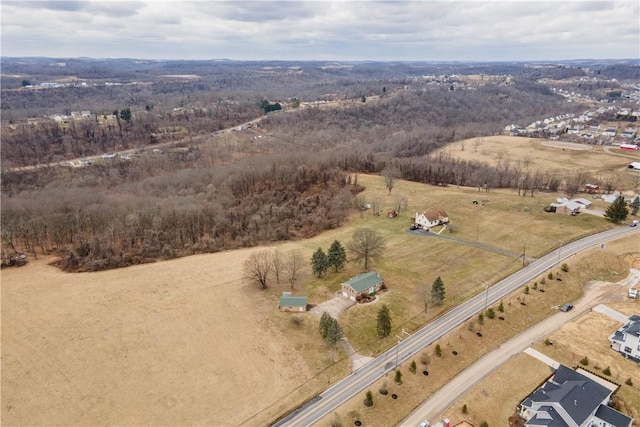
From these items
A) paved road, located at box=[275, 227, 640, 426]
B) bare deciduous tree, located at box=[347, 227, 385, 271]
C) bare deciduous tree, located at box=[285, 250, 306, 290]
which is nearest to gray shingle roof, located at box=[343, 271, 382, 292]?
bare deciduous tree, located at box=[347, 227, 385, 271]

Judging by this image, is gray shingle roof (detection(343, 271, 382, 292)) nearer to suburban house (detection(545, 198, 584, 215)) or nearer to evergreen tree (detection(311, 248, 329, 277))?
evergreen tree (detection(311, 248, 329, 277))

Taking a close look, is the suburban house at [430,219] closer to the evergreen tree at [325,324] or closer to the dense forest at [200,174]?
the dense forest at [200,174]

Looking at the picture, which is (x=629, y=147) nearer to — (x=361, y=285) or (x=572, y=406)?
(x=361, y=285)

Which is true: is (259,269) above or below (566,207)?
below

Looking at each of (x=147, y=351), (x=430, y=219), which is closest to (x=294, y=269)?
(x=147, y=351)

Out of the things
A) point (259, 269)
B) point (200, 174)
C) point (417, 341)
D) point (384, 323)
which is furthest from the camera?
point (200, 174)

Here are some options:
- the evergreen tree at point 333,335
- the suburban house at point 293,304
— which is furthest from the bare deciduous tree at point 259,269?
the evergreen tree at point 333,335
